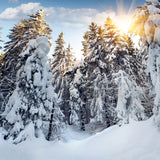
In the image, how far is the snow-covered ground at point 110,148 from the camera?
515 cm

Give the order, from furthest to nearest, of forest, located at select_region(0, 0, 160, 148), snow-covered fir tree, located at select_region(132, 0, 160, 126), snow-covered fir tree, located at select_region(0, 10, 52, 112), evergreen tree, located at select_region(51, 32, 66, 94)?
evergreen tree, located at select_region(51, 32, 66, 94) < snow-covered fir tree, located at select_region(0, 10, 52, 112) < forest, located at select_region(0, 0, 160, 148) < snow-covered fir tree, located at select_region(132, 0, 160, 126)

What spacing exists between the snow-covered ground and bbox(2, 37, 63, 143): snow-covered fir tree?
0.83 m

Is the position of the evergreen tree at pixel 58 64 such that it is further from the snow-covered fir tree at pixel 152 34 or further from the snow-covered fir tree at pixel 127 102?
the snow-covered fir tree at pixel 152 34

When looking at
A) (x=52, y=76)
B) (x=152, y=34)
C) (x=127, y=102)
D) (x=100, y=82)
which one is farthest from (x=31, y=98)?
(x=152, y=34)

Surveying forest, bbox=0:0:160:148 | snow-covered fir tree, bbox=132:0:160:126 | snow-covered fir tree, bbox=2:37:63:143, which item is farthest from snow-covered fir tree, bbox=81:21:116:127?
snow-covered fir tree, bbox=132:0:160:126

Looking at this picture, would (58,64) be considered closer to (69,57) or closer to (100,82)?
(69,57)

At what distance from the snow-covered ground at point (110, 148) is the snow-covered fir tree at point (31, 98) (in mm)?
827

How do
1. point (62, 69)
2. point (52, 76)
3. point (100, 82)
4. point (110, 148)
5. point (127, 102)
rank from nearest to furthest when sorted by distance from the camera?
point (110, 148), point (127, 102), point (52, 76), point (100, 82), point (62, 69)

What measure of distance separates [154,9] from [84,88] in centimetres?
1536

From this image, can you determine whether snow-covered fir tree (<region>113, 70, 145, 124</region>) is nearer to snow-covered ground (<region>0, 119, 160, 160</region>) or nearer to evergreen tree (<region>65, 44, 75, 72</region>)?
snow-covered ground (<region>0, 119, 160, 160</region>)

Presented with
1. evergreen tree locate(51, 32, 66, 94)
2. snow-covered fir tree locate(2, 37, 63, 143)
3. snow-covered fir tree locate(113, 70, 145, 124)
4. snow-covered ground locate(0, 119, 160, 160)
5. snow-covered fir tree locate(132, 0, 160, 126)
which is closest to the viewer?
snow-covered ground locate(0, 119, 160, 160)

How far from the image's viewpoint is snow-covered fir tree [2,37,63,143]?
30.7 feet

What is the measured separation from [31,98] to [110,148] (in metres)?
6.48

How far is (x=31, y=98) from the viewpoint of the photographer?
10234 mm
